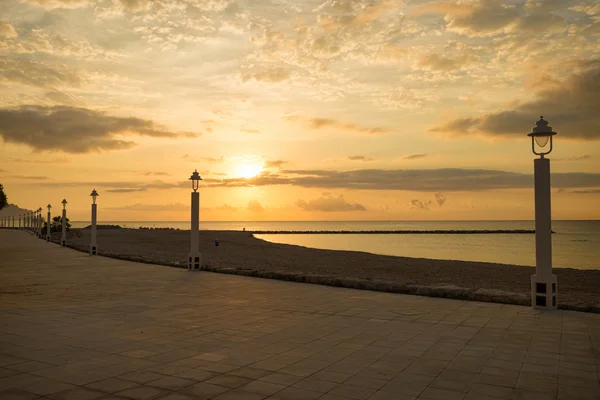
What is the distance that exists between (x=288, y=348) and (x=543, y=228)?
5.91 m

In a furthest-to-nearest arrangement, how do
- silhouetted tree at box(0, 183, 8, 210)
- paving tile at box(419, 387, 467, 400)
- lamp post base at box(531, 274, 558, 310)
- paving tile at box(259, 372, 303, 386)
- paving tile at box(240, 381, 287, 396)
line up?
silhouetted tree at box(0, 183, 8, 210), lamp post base at box(531, 274, 558, 310), paving tile at box(259, 372, 303, 386), paving tile at box(240, 381, 287, 396), paving tile at box(419, 387, 467, 400)

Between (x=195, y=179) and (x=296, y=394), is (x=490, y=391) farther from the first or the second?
(x=195, y=179)

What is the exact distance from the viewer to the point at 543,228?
366 inches

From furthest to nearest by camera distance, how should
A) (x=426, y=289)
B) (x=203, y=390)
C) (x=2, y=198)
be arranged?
(x=2, y=198) → (x=426, y=289) → (x=203, y=390)

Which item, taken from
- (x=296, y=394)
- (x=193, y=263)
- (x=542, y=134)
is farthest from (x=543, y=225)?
(x=193, y=263)

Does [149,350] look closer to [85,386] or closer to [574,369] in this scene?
[85,386]

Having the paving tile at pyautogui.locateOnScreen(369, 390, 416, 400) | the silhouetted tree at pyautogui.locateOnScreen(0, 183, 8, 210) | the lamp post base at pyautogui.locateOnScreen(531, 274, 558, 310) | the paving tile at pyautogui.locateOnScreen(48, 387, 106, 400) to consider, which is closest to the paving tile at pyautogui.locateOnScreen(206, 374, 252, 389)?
the paving tile at pyautogui.locateOnScreen(48, 387, 106, 400)

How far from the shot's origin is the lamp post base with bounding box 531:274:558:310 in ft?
30.0

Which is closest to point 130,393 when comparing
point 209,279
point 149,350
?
point 149,350

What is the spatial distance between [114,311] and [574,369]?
7453 millimetres

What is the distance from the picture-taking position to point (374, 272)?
26578 millimetres

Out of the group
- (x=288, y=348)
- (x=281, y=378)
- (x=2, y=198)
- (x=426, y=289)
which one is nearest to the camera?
(x=281, y=378)

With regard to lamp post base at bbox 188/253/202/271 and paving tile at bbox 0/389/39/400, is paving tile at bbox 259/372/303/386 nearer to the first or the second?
paving tile at bbox 0/389/39/400

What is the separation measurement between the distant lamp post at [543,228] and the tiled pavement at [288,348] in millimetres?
486
